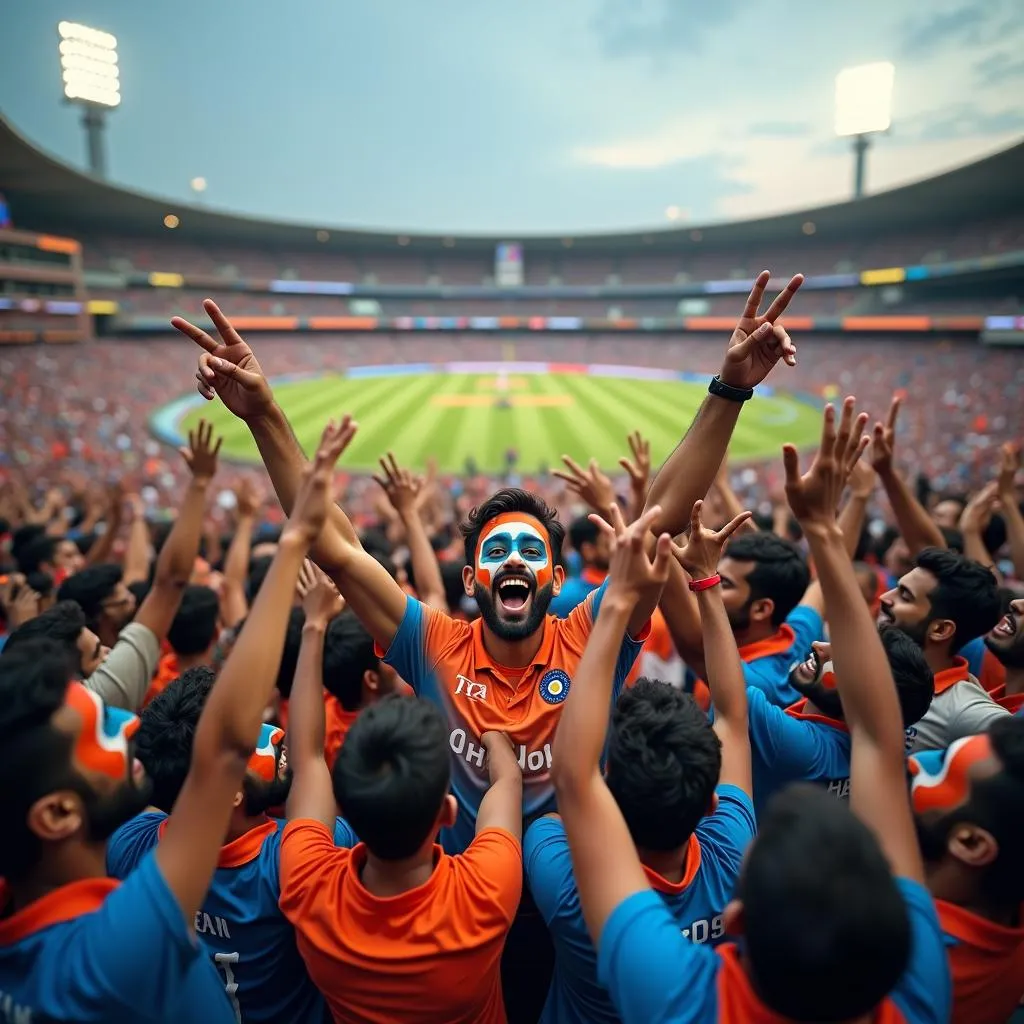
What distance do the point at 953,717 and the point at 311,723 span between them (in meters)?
2.97

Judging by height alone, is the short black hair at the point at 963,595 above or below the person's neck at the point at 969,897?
above

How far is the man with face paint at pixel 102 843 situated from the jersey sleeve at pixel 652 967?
1.06 meters

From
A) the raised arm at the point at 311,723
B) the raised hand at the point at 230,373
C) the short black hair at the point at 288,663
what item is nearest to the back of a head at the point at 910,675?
the raised arm at the point at 311,723

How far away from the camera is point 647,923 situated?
5.77 ft

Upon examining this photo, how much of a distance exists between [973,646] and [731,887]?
11.1 feet

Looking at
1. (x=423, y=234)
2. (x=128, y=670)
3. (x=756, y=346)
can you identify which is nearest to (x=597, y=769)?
(x=756, y=346)

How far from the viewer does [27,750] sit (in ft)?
6.11

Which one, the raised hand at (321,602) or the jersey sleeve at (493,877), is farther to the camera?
the raised hand at (321,602)

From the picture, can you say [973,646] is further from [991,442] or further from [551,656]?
[991,442]

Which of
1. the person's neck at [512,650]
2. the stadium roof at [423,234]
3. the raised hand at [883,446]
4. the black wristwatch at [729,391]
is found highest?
the stadium roof at [423,234]

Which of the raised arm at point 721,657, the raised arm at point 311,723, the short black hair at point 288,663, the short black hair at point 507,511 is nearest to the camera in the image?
the raised arm at point 311,723

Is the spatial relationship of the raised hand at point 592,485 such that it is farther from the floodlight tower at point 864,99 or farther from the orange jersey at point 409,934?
the floodlight tower at point 864,99

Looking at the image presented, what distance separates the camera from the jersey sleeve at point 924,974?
174cm

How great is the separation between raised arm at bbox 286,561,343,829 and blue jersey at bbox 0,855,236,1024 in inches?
27.5
